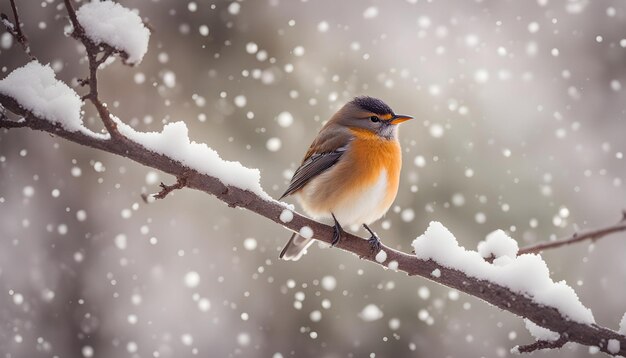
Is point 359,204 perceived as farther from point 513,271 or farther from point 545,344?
point 545,344

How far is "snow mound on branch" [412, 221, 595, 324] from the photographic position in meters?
2.28

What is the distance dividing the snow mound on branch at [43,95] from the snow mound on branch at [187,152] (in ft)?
0.51

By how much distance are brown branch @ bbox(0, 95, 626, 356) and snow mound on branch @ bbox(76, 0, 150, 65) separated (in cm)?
37

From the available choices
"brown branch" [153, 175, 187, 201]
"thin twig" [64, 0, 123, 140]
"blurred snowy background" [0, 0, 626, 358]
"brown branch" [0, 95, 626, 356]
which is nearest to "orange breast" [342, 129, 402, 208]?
"brown branch" [0, 95, 626, 356]

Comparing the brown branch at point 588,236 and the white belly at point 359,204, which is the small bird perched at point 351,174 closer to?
the white belly at point 359,204

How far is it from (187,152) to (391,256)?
1.01 meters

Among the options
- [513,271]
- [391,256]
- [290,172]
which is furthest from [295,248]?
[290,172]

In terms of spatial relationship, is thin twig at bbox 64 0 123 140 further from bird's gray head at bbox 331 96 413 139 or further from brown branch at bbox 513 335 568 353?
bird's gray head at bbox 331 96 413 139

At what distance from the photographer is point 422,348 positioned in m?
7.20

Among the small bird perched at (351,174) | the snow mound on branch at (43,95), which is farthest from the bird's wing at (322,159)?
the snow mound on branch at (43,95)

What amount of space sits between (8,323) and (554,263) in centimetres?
694

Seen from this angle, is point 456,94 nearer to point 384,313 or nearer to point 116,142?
point 384,313

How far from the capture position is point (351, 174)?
3.33 meters

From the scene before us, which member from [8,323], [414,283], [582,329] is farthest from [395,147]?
[8,323]
